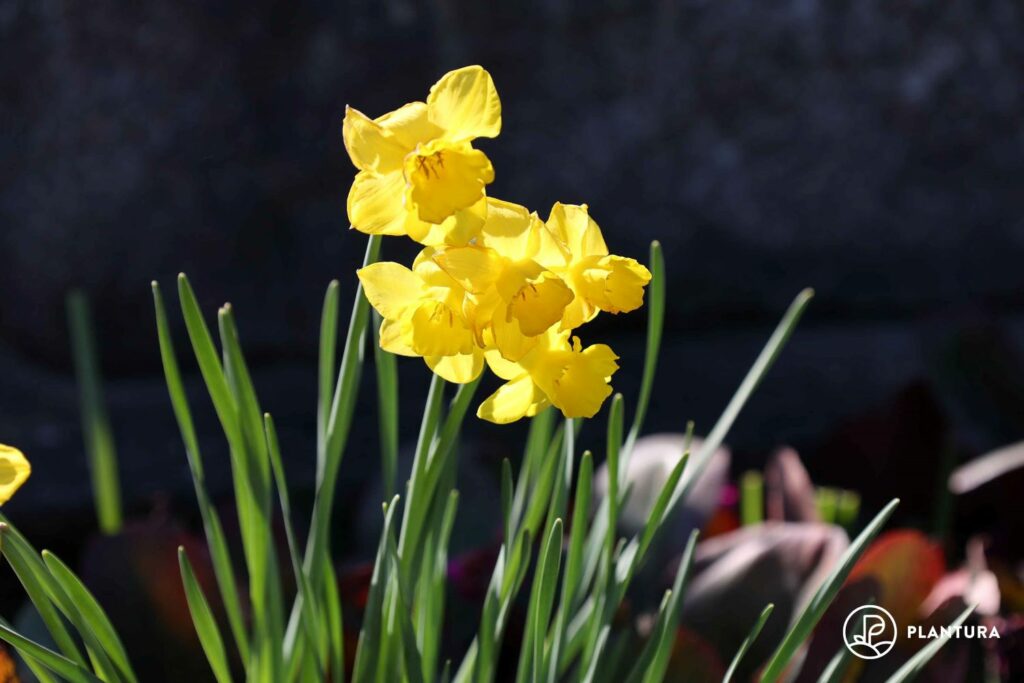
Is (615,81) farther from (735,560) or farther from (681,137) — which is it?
(735,560)

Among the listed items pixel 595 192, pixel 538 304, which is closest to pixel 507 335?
pixel 538 304

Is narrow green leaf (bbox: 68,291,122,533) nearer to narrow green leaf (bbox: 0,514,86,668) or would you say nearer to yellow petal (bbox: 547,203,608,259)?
narrow green leaf (bbox: 0,514,86,668)

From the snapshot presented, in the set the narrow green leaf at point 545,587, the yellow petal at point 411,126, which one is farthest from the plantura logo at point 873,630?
the yellow petal at point 411,126

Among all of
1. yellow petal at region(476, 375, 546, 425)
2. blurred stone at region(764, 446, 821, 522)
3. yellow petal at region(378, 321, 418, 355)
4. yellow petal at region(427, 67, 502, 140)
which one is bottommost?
blurred stone at region(764, 446, 821, 522)

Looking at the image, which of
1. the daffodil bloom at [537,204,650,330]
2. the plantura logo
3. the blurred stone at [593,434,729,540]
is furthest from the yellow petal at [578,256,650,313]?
the blurred stone at [593,434,729,540]

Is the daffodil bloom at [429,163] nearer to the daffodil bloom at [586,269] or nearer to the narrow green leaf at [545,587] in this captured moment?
the daffodil bloom at [586,269]

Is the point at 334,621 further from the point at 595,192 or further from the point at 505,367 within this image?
the point at 595,192
